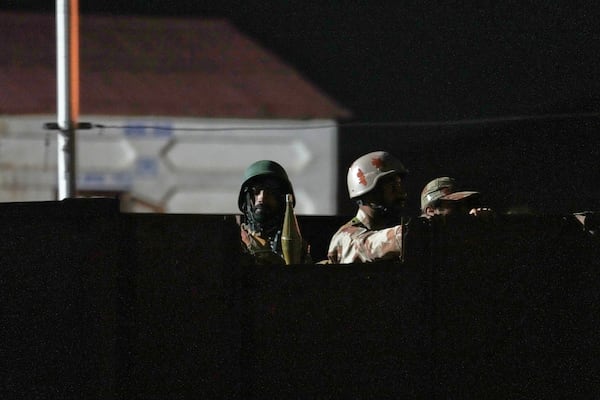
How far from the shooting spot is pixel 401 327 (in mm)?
3744

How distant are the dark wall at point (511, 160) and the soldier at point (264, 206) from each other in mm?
4251

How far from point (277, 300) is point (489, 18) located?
29.6 feet

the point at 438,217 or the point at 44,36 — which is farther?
the point at 44,36

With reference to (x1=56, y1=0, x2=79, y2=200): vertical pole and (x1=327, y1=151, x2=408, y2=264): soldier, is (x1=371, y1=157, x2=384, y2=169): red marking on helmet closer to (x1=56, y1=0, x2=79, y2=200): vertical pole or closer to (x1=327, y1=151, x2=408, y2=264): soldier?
(x1=327, y1=151, x2=408, y2=264): soldier

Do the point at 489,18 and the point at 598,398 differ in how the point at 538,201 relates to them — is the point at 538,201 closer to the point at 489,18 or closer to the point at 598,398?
the point at 489,18

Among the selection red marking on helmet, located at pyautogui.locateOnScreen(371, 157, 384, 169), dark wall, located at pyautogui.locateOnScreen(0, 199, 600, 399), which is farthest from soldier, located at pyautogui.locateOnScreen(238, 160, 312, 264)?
dark wall, located at pyautogui.locateOnScreen(0, 199, 600, 399)

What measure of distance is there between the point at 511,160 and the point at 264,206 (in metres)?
5.30

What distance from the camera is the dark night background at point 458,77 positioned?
10.2 metres

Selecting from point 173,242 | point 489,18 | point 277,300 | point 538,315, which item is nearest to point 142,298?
point 173,242

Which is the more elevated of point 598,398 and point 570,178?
point 570,178

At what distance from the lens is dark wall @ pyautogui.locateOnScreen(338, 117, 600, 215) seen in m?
9.80

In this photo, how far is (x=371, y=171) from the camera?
4961 millimetres

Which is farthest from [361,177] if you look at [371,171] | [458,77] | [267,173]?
[458,77]

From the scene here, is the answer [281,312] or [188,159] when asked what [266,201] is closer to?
[281,312]
